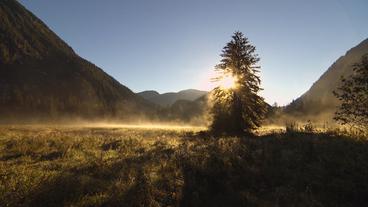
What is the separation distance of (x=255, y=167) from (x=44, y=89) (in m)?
128

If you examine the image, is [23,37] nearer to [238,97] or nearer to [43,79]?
[43,79]

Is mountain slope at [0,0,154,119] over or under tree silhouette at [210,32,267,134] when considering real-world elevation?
over

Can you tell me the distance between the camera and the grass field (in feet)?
30.2

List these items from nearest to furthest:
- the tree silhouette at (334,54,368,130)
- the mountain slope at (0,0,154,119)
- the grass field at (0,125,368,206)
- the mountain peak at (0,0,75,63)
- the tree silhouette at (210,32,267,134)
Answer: the grass field at (0,125,368,206) → the tree silhouette at (334,54,368,130) → the tree silhouette at (210,32,267,134) → the mountain slope at (0,0,154,119) → the mountain peak at (0,0,75,63)

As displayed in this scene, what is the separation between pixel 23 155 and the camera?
48.5 feet

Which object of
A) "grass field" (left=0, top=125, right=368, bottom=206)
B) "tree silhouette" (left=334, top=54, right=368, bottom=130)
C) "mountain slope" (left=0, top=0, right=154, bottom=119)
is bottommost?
"grass field" (left=0, top=125, right=368, bottom=206)

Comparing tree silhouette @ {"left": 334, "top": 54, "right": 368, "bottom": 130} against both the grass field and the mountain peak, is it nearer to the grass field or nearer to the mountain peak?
the grass field

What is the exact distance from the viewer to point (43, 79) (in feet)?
436

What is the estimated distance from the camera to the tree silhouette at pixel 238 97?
3055 cm

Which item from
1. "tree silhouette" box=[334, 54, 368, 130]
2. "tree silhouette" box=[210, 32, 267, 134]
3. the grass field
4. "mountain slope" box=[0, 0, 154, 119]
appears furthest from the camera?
"mountain slope" box=[0, 0, 154, 119]

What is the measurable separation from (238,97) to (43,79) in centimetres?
12027

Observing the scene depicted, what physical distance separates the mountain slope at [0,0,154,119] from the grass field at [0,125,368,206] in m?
95.9

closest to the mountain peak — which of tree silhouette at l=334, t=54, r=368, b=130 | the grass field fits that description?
the grass field

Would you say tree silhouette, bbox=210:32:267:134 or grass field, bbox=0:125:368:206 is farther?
tree silhouette, bbox=210:32:267:134
